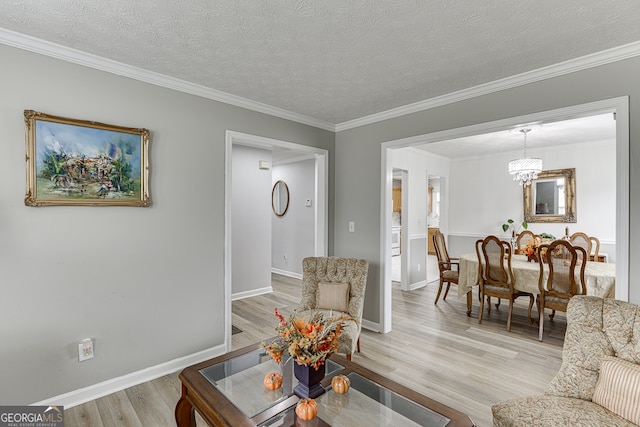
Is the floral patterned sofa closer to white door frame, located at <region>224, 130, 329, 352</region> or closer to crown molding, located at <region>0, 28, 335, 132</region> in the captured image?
white door frame, located at <region>224, 130, 329, 352</region>

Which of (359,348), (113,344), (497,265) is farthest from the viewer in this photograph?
(497,265)

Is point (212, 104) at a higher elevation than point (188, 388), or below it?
higher

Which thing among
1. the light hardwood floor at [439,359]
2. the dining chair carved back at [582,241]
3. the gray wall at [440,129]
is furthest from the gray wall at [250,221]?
the dining chair carved back at [582,241]

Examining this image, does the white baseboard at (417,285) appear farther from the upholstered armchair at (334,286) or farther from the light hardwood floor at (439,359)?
the upholstered armchair at (334,286)

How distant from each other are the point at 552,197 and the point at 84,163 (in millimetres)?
6678

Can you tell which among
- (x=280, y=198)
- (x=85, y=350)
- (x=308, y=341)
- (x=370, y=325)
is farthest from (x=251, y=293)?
(x=308, y=341)

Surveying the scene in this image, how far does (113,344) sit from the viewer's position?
241 centimetres

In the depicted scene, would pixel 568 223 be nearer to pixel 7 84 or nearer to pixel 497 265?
pixel 497 265

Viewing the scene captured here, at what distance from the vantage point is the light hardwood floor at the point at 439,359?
2.21 metres

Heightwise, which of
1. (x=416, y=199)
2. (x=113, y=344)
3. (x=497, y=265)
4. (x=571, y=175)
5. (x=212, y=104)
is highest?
(x=212, y=104)

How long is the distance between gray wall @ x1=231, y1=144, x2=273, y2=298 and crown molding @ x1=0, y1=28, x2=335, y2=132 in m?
1.66

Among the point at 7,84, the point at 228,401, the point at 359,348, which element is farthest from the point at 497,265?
the point at 7,84

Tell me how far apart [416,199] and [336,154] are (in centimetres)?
240

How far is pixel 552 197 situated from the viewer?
559cm
